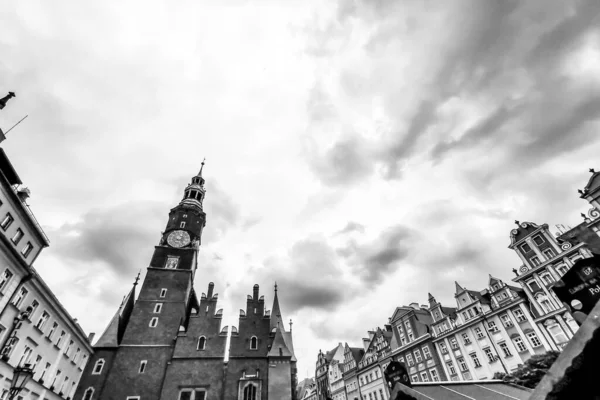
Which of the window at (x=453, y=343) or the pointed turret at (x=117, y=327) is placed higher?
the pointed turret at (x=117, y=327)

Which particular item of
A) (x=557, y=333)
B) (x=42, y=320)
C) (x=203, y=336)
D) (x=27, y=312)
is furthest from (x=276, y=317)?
(x=557, y=333)

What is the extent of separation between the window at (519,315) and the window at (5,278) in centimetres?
5224

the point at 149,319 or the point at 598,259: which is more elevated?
the point at 149,319

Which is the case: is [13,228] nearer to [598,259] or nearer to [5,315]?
[5,315]

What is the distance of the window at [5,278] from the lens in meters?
19.4

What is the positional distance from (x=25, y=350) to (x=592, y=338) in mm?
32658

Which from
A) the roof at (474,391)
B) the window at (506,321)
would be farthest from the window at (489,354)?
the roof at (474,391)

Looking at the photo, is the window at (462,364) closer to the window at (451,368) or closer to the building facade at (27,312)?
the window at (451,368)

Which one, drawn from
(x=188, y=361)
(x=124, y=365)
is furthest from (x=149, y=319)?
(x=188, y=361)

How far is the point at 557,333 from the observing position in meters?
32.0

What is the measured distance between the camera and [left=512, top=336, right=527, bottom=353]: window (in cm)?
3469

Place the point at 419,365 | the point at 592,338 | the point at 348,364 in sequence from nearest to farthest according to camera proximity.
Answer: the point at 592,338, the point at 419,365, the point at 348,364

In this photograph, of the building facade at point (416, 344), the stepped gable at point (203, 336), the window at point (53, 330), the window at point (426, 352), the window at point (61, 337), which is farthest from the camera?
the window at point (426, 352)

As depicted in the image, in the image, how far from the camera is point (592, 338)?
2.84 m
